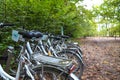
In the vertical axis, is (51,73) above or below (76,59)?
above

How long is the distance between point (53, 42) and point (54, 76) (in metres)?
2.60

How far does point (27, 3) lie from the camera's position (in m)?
6.07

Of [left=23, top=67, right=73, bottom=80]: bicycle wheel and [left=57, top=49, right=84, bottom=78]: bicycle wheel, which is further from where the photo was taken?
[left=57, top=49, right=84, bottom=78]: bicycle wheel

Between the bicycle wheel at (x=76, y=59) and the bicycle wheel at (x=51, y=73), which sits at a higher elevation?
the bicycle wheel at (x=51, y=73)

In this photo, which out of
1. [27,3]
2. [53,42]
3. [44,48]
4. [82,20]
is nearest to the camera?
[44,48]

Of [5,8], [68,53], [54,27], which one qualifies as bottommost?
[68,53]

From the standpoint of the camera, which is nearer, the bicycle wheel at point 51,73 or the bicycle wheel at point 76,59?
the bicycle wheel at point 51,73

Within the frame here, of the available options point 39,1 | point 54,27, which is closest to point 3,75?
point 39,1

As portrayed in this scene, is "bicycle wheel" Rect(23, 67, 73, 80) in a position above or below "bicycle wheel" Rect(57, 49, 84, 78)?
above

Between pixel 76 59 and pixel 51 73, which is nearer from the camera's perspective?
pixel 51 73

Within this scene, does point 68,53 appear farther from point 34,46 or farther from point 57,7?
point 57,7

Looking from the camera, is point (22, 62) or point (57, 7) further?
point (57, 7)

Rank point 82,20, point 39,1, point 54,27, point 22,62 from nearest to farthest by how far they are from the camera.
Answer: point 22,62, point 39,1, point 54,27, point 82,20

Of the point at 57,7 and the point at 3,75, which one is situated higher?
the point at 57,7
